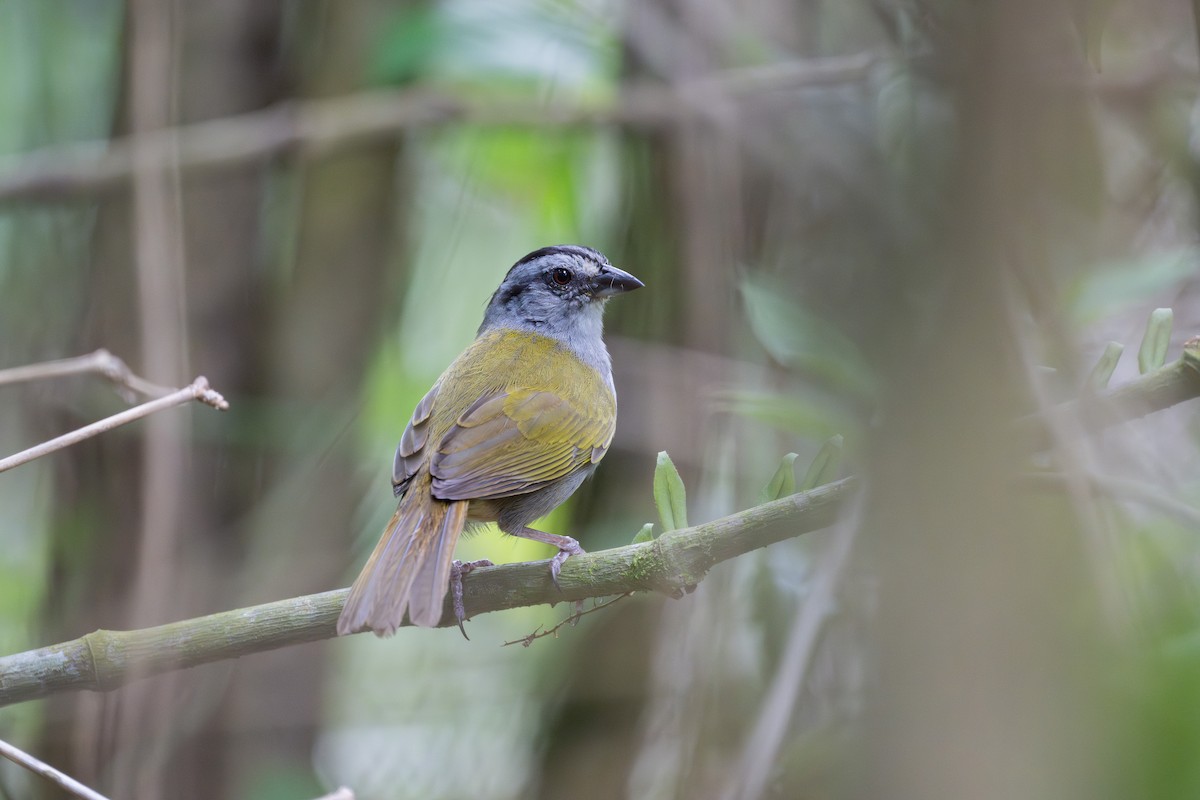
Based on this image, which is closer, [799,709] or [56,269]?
[799,709]

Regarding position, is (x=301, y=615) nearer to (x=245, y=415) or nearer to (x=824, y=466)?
(x=824, y=466)

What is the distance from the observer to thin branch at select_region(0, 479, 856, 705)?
62.3 inches

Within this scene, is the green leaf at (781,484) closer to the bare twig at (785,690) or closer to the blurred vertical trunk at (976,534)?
the bare twig at (785,690)

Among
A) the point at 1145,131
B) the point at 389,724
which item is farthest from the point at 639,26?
the point at 389,724

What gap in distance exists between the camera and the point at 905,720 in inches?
31.2

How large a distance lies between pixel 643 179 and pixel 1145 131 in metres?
1.71

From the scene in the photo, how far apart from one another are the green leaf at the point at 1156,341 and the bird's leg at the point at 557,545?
91 cm

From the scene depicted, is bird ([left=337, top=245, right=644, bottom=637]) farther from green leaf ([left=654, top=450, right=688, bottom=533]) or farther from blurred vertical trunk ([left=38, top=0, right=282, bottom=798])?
blurred vertical trunk ([left=38, top=0, right=282, bottom=798])

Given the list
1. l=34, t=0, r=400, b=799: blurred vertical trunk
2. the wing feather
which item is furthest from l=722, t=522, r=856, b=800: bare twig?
l=34, t=0, r=400, b=799: blurred vertical trunk

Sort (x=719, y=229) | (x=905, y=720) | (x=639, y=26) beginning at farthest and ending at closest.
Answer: (x=639, y=26) < (x=719, y=229) < (x=905, y=720)

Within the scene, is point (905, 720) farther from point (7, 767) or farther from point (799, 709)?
point (7, 767)

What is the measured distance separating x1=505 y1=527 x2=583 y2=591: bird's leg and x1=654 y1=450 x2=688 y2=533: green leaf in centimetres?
20

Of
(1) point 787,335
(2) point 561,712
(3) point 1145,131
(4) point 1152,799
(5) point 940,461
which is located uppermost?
(3) point 1145,131

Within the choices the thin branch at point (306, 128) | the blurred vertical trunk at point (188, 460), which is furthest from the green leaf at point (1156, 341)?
the blurred vertical trunk at point (188, 460)
